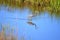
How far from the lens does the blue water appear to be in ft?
8.66

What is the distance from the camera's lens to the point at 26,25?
104 inches

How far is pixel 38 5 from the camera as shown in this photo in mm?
2713

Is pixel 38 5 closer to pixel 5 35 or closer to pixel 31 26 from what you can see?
pixel 31 26

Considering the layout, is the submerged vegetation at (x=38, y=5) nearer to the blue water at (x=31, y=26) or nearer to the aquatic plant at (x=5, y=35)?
the blue water at (x=31, y=26)

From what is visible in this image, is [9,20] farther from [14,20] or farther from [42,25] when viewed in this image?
[42,25]

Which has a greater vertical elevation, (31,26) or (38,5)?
(38,5)

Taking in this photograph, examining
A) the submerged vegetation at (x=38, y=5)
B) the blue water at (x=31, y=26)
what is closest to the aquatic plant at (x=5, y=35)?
the blue water at (x=31, y=26)

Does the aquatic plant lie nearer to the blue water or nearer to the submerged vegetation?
the blue water

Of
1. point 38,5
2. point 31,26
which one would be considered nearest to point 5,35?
point 31,26

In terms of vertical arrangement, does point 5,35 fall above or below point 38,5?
below

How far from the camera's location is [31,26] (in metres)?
2.65

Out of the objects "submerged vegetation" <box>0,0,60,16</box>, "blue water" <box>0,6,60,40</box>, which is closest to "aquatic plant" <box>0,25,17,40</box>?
"blue water" <box>0,6,60,40</box>

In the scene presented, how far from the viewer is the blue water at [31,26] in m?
2.64

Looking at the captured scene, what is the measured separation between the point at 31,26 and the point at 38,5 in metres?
0.29
